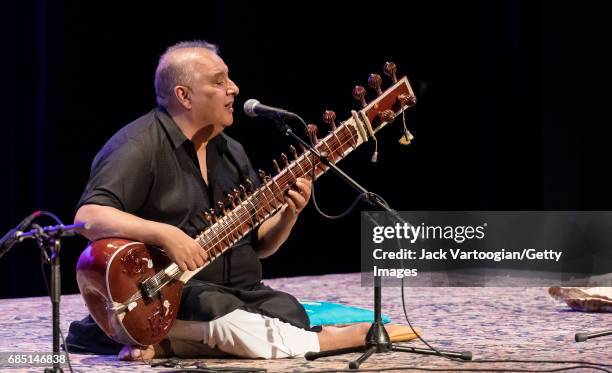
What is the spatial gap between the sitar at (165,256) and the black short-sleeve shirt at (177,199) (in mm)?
122

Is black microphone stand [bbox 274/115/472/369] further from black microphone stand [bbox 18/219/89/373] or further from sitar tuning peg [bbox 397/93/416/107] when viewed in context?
black microphone stand [bbox 18/219/89/373]

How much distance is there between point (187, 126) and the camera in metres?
3.97

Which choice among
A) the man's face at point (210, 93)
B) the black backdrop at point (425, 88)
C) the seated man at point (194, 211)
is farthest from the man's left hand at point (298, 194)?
the black backdrop at point (425, 88)

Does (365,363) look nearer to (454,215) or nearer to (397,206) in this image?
(454,215)

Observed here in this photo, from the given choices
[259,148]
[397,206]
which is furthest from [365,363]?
[397,206]

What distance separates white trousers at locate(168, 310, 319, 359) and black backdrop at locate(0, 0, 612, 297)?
244 centimetres

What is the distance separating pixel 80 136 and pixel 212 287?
8.00 ft

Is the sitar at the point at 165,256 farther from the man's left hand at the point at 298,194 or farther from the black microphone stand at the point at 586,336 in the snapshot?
the black microphone stand at the point at 586,336

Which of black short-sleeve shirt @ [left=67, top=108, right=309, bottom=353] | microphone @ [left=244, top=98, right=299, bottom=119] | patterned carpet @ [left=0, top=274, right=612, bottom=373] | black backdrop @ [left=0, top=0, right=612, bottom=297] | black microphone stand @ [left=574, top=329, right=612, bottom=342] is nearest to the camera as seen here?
microphone @ [left=244, top=98, right=299, bottom=119]

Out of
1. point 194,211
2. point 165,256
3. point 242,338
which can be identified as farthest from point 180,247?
point 242,338

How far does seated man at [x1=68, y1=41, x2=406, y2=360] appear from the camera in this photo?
11.9 ft

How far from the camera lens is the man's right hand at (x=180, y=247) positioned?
354cm

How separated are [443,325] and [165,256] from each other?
1583 mm

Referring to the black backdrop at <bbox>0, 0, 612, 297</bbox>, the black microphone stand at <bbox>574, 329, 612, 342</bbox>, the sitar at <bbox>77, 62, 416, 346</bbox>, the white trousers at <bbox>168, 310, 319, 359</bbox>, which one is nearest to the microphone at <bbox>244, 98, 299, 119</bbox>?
the sitar at <bbox>77, 62, 416, 346</bbox>
